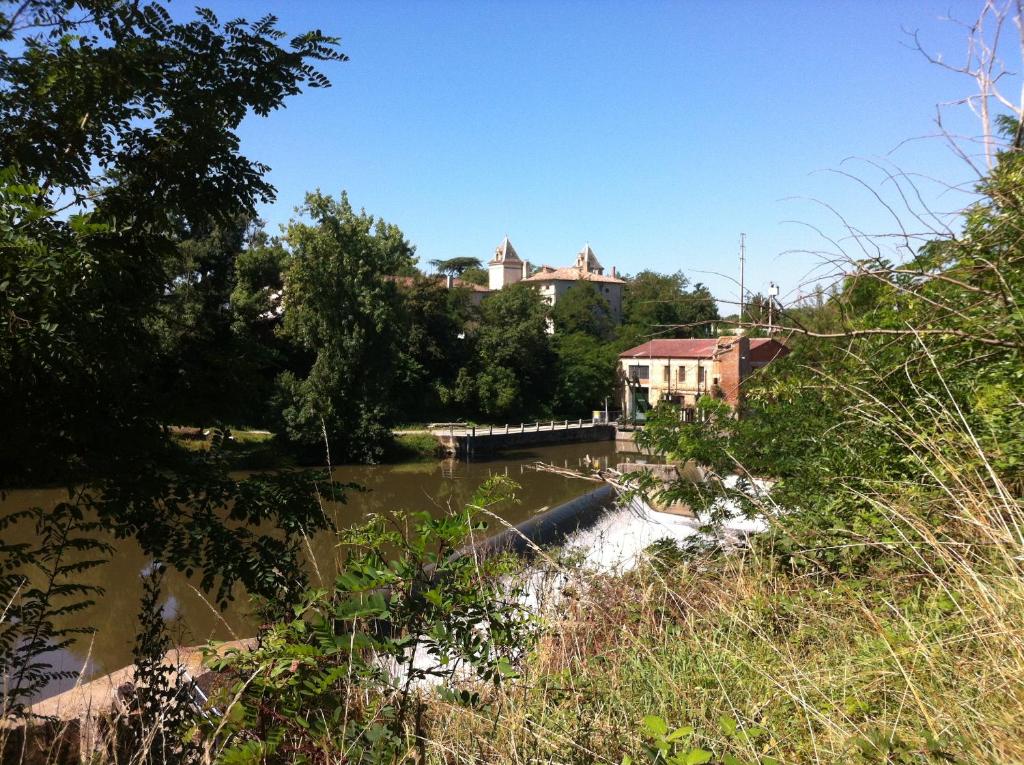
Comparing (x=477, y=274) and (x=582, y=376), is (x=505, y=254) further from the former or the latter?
(x=582, y=376)

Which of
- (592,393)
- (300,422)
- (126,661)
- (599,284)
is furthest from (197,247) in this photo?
(599,284)

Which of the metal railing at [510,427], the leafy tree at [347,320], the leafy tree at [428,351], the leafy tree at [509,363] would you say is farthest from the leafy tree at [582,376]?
the leafy tree at [347,320]

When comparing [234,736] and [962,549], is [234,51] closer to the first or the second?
[234,736]

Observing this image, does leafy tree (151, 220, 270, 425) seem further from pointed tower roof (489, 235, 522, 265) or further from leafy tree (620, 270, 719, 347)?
pointed tower roof (489, 235, 522, 265)

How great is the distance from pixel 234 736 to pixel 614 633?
1.48 metres

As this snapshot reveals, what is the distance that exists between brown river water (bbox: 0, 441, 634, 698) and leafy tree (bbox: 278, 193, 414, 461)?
1.88m

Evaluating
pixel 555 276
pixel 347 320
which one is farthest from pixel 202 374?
pixel 555 276

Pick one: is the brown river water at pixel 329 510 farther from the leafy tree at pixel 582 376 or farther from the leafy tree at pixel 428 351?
the leafy tree at pixel 428 351

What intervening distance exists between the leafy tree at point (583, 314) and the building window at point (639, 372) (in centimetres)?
560

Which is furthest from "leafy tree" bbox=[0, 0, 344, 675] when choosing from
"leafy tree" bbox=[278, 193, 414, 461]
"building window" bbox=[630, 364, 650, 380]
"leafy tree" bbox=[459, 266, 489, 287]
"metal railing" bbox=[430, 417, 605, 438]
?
"leafy tree" bbox=[459, 266, 489, 287]

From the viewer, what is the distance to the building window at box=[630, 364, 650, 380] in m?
42.6

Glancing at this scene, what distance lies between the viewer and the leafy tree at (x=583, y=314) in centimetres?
4988

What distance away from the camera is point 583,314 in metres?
50.4

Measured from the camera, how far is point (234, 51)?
10.6ft
